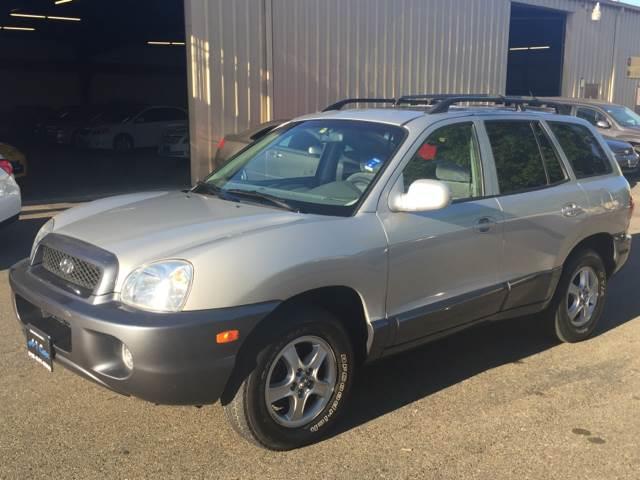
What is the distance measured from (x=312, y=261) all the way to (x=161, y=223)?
2.77ft

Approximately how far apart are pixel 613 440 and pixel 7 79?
31.4 metres

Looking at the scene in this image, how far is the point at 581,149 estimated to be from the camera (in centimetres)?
519

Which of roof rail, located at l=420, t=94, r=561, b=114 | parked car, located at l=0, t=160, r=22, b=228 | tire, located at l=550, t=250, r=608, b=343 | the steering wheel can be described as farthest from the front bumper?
parked car, located at l=0, t=160, r=22, b=228

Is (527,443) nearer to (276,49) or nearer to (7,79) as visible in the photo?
(276,49)

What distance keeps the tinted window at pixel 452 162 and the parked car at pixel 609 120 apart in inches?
468

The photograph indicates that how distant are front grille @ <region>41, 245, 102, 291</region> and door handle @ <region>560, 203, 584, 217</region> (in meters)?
3.20

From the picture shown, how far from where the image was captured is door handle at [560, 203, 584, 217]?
476cm

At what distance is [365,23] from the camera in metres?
13.6

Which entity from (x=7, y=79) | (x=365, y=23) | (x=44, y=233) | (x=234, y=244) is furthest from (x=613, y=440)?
(x=7, y=79)

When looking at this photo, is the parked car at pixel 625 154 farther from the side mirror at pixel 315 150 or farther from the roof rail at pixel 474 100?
the side mirror at pixel 315 150

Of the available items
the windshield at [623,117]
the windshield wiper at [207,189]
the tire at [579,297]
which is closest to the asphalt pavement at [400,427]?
the tire at [579,297]

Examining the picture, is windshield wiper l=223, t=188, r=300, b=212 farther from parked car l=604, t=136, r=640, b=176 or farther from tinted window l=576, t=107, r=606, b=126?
tinted window l=576, t=107, r=606, b=126

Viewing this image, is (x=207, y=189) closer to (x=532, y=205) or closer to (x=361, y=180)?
(x=361, y=180)

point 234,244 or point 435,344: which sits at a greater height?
point 234,244
